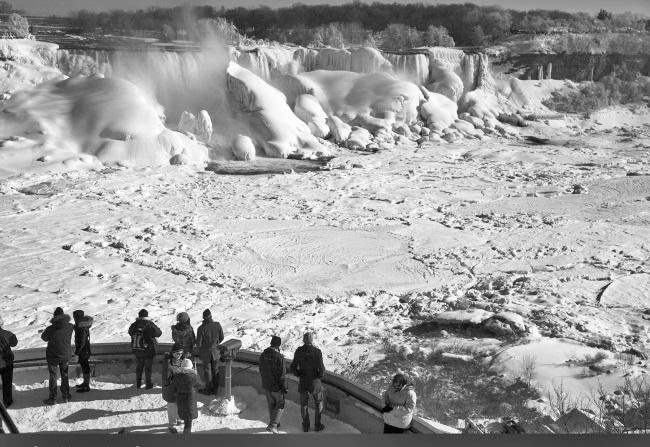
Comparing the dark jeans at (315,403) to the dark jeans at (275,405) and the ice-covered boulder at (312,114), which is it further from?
the ice-covered boulder at (312,114)

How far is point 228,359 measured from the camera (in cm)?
461

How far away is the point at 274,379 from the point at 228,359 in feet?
1.47

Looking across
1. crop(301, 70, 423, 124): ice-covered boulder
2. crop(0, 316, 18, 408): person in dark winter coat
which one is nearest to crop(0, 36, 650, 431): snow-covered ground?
crop(0, 316, 18, 408): person in dark winter coat

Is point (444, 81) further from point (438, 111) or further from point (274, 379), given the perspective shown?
point (274, 379)

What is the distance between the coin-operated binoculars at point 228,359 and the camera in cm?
457

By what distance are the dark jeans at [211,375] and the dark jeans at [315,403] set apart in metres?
0.73

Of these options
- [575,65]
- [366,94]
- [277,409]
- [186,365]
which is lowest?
[277,409]

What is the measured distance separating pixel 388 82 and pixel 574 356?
15713 millimetres

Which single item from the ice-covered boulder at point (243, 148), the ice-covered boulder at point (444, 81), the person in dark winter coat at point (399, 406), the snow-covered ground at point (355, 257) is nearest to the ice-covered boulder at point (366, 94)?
the ice-covered boulder at point (444, 81)

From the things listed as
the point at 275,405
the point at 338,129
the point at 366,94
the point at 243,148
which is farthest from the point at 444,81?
the point at 275,405

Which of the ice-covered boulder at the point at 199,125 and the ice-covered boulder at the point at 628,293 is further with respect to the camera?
the ice-covered boulder at the point at 199,125

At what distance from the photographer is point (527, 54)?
24.5 meters

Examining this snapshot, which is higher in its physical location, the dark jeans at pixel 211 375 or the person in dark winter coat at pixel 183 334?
the person in dark winter coat at pixel 183 334

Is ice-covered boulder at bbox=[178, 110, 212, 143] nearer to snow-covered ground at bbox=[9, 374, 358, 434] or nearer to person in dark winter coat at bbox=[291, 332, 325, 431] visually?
snow-covered ground at bbox=[9, 374, 358, 434]
